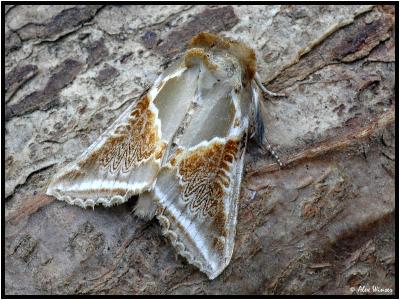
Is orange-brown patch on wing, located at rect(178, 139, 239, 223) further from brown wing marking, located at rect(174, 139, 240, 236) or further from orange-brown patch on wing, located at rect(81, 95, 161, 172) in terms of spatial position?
orange-brown patch on wing, located at rect(81, 95, 161, 172)

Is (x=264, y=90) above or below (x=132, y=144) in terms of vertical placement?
below

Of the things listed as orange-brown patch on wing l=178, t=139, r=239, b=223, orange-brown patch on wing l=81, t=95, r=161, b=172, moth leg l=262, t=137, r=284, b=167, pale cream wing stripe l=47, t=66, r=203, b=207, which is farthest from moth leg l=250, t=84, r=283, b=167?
orange-brown patch on wing l=81, t=95, r=161, b=172

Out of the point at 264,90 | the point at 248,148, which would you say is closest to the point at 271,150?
the point at 248,148

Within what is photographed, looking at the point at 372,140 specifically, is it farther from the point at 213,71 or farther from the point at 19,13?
the point at 19,13

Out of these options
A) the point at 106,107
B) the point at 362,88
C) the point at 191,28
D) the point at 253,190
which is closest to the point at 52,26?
the point at 106,107

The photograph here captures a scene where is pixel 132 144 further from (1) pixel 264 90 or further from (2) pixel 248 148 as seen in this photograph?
(1) pixel 264 90

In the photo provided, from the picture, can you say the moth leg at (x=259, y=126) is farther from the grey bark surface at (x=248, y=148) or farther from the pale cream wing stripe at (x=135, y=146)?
the pale cream wing stripe at (x=135, y=146)
